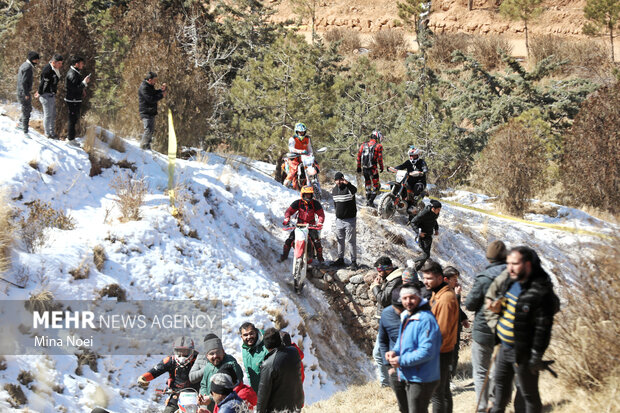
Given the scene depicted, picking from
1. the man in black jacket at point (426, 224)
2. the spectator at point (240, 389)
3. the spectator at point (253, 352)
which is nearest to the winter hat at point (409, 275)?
the spectator at point (253, 352)

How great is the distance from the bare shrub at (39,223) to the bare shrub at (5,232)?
Result: 0.18 metres

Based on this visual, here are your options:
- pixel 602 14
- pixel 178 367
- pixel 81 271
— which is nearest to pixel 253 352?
pixel 178 367

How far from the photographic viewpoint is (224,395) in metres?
5.42

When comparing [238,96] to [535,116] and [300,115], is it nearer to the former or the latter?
[300,115]

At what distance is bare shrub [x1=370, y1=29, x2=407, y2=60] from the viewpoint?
47688 mm

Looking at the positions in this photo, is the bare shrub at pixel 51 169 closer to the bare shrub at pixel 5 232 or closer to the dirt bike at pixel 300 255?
the bare shrub at pixel 5 232

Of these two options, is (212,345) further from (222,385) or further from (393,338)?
(393,338)

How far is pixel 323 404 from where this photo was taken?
8.23m

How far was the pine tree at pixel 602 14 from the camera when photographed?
44031mm

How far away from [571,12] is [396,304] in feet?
182

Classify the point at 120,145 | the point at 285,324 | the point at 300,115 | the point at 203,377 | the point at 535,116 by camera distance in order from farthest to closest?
the point at 535,116, the point at 300,115, the point at 120,145, the point at 285,324, the point at 203,377

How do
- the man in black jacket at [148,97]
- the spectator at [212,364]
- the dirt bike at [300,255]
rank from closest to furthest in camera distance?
the spectator at [212,364] < the dirt bike at [300,255] < the man in black jacket at [148,97]

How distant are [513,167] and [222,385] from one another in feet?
55.5

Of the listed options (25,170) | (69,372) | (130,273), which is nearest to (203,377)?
(69,372)
